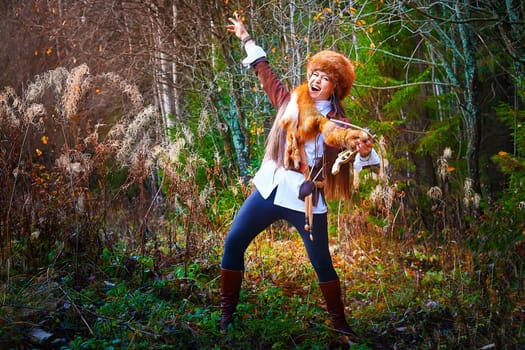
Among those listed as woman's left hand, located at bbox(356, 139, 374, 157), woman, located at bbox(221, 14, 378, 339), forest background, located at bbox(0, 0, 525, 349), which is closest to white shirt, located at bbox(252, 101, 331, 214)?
woman, located at bbox(221, 14, 378, 339)

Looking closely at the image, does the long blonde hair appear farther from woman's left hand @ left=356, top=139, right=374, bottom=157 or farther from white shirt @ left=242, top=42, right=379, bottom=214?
woman's left hand @ left=356, top=139, right=374, bottom=157

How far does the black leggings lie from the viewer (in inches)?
137

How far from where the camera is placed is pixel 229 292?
11.9ft

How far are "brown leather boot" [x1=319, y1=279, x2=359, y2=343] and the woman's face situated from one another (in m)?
1.25

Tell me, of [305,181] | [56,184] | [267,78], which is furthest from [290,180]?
[56,184]

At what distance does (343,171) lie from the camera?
3.63m

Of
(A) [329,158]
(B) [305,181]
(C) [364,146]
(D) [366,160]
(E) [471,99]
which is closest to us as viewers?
(C) [364,146]

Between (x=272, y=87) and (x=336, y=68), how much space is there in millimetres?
477

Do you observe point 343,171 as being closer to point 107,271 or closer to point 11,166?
point 107,271

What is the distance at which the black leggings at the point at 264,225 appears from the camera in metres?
3.47

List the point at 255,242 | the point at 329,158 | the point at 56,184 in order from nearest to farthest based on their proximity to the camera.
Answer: the point at 329,158
the point at 56,184
the point at 255,242

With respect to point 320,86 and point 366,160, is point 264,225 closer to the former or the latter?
point 366,160

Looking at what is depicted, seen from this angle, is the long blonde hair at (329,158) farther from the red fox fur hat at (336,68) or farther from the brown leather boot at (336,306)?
the brown leather boot at (336,306)

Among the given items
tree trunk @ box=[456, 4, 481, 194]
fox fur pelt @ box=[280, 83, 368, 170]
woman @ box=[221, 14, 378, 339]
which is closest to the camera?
fox fur pelt @ box=[280, 83, 368, 170]
